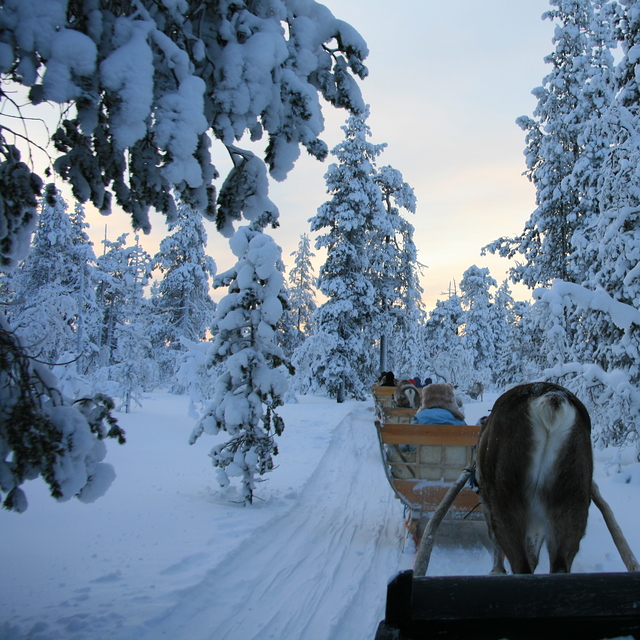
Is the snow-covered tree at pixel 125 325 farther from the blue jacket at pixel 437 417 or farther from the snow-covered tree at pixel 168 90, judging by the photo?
the snow-covered tree at pixel 168 90

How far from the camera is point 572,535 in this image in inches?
117

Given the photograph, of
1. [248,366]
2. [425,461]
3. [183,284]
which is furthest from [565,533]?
[183,284]

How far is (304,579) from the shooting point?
14.7ft

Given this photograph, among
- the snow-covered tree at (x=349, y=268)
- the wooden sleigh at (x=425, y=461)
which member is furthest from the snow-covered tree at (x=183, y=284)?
the wooden sleigh at (x=425, y=461)

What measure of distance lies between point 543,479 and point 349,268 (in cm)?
2611

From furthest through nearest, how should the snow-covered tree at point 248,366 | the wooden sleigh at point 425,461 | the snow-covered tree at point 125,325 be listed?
the snow-covered tree at point 125,325 → the snow-covered tree at point 248,366 → the wooden sleigh at point 425,461

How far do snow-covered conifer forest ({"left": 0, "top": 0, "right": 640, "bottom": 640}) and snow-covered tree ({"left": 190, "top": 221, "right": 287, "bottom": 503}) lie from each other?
3 centimetres

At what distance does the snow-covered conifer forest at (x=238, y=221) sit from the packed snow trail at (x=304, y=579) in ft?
0.59

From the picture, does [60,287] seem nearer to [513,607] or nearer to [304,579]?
[304,579]

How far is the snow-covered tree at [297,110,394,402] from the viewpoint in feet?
88.2

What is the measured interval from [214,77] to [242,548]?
4.64 m

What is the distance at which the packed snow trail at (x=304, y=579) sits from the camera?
3570 millimetres

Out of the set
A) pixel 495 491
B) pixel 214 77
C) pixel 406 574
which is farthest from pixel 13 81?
pixel 495 491

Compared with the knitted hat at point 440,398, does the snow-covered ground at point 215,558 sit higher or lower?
lower
